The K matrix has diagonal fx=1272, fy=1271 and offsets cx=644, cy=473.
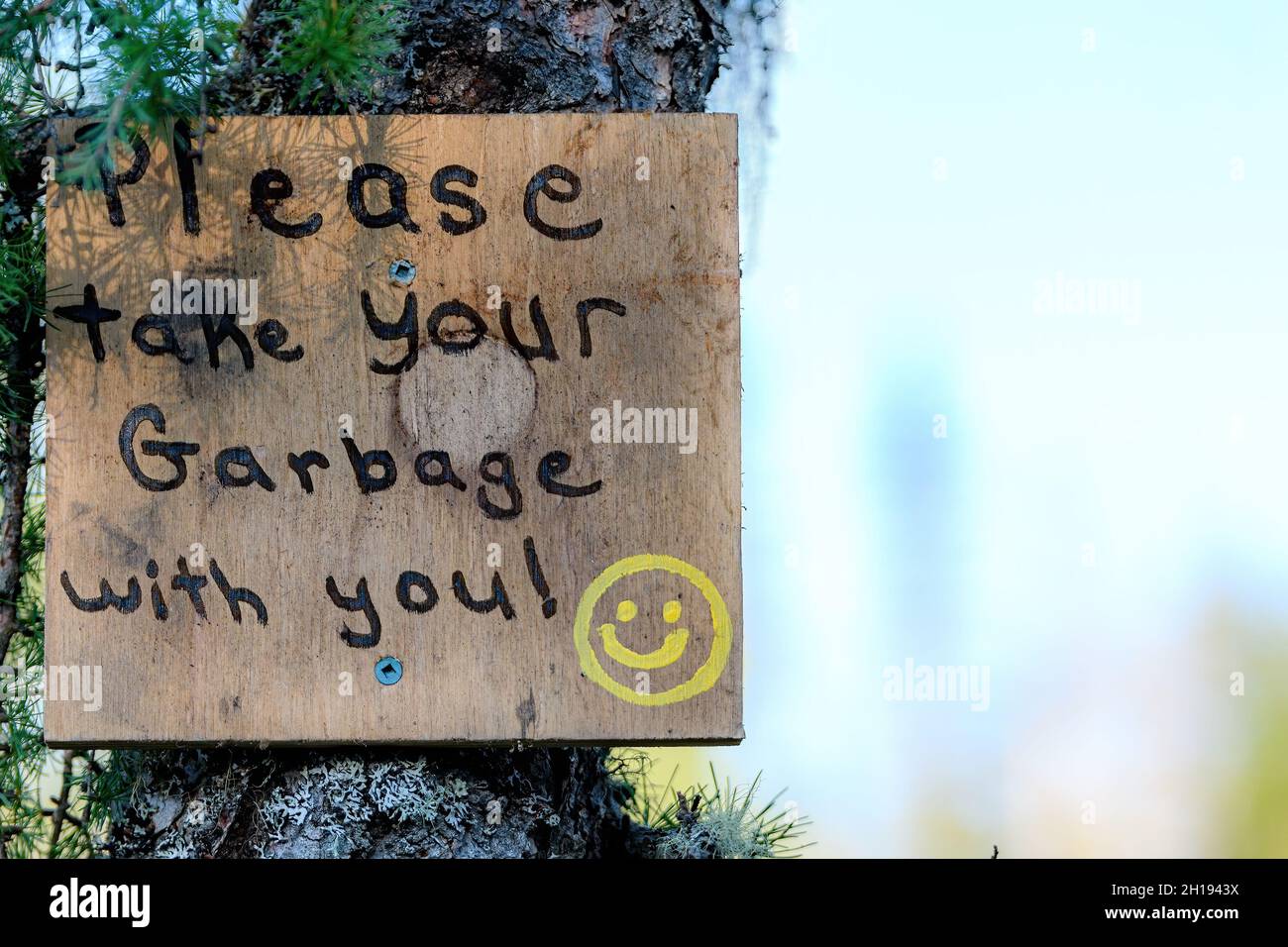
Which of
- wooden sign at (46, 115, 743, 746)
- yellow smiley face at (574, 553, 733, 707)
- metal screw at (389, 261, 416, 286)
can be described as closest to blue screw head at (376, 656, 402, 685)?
wooden sign at (46, 115, 743, 746)

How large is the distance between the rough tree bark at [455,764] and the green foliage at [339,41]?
72 millimetres

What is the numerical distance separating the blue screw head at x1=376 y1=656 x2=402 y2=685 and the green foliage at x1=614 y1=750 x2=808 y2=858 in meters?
0.33

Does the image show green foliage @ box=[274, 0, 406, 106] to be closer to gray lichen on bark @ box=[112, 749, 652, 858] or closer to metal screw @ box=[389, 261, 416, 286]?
metal screw @ box=[389, 261, 416, 286]

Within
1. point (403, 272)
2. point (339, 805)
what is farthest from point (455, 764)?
point (403, 272)

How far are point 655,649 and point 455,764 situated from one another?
0.20 m

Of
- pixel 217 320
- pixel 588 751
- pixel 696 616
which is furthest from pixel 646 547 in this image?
pixel 217 320

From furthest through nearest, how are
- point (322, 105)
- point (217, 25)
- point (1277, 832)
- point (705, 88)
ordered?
point (1277, 832), point (705, 88), point (322, 105), point (217, 25)

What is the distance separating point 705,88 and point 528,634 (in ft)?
1.84

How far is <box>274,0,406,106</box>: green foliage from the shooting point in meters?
0.99

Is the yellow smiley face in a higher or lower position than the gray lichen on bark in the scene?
higher

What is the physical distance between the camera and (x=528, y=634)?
104 centimetres

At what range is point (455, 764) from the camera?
107cm

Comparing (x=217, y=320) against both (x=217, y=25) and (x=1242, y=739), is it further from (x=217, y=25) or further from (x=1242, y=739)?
(x=1242, y=739)

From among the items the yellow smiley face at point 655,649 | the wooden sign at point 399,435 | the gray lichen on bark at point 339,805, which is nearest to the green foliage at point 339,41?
the wooden sign at point 399,435
